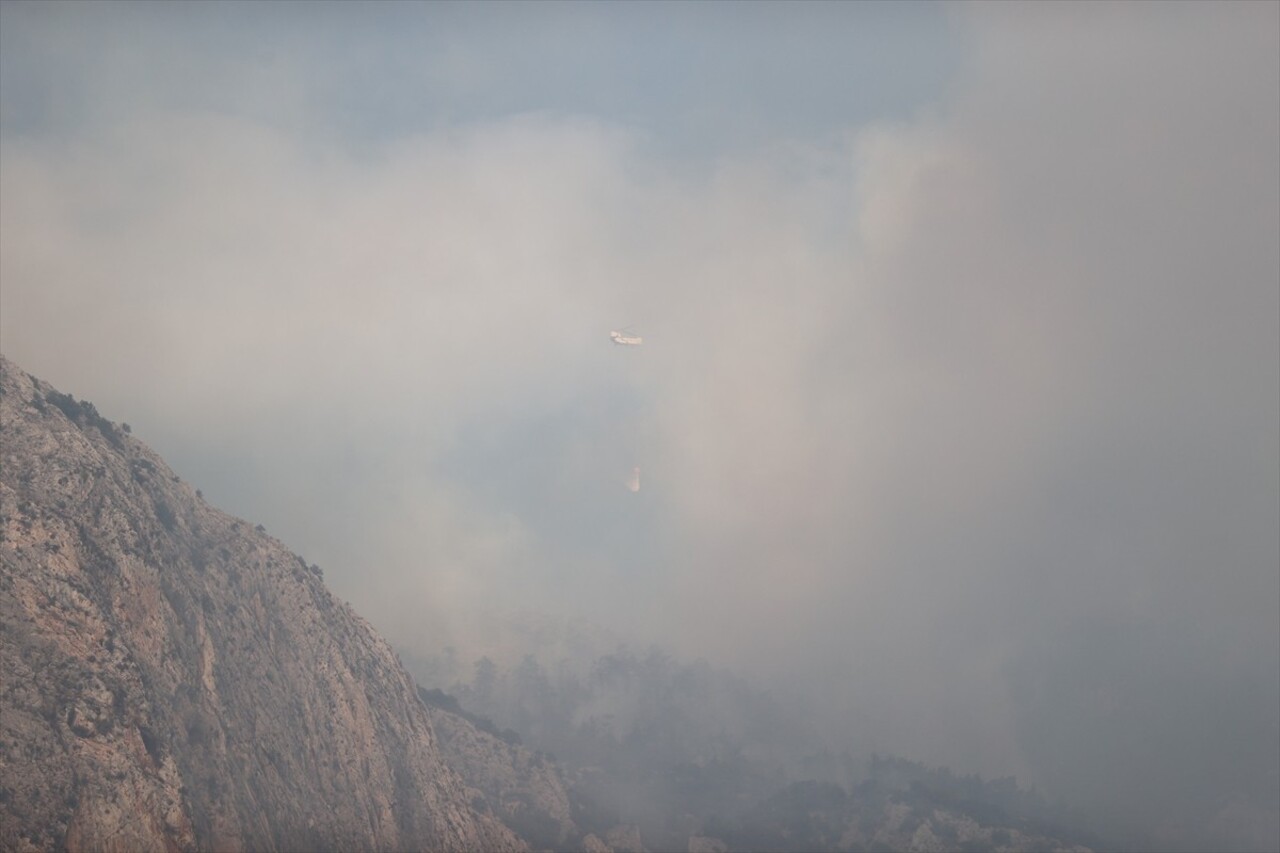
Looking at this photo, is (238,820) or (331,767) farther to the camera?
(331,767)

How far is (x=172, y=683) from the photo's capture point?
438 ft

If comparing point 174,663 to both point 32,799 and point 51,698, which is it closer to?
point 51,698

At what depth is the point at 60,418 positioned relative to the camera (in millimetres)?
149625

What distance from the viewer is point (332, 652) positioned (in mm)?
176500

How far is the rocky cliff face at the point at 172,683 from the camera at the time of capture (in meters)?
111

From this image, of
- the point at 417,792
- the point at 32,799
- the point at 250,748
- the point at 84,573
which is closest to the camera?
the point at 32,799

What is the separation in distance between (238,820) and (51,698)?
28422mm

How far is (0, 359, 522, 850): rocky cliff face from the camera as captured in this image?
11112 centimetres

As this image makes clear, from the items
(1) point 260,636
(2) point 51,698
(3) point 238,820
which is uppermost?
(1) point 260,636

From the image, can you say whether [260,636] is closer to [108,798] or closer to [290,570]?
[290,570]

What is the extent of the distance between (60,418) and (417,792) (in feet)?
258

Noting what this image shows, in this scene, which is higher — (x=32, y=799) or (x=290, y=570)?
(x=290, y=570)

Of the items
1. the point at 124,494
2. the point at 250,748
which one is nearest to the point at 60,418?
the point at 124,494

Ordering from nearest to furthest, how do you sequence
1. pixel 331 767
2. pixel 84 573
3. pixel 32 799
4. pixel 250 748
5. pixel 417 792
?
pixel 32 799 < pixel 84 573 < pixel 250 748 < pixel 331 767 < pixel 417 792
